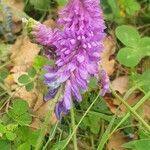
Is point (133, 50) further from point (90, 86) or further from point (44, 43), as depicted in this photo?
point (44, 43)

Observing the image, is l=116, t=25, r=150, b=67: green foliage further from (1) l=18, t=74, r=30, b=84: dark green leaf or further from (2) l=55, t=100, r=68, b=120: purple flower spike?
(2) l=55, t=100, r=68, b=120: purple flower spike

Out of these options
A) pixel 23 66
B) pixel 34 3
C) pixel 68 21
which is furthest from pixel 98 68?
pixel 34 3

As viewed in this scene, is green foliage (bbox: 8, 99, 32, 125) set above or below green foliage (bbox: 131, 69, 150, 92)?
below

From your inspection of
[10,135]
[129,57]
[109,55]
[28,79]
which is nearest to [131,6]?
[109,55]

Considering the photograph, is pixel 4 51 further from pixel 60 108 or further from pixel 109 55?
pixel 60 108

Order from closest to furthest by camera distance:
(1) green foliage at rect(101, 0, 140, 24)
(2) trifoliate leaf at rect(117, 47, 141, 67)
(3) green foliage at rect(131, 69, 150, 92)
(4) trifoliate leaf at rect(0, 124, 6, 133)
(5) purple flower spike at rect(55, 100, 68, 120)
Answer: (5) purple flower spike at rect(55, 100, 68, 120) < (4) trifoliate leaf at rect(0, 124, 6, 133) < (3) green foliage at rect(131, 69, 150, 92) < (2) trifoliate leaf at rect(117, 47, 141, 67) < (1) green foliage at rect(101, 0, 140, 24)

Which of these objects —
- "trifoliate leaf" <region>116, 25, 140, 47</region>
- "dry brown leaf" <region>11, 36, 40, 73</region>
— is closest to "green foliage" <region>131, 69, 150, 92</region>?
"trifoliate leaf" <region>116, 25, 140, 47</region>

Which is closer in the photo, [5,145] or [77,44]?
[77,44]
